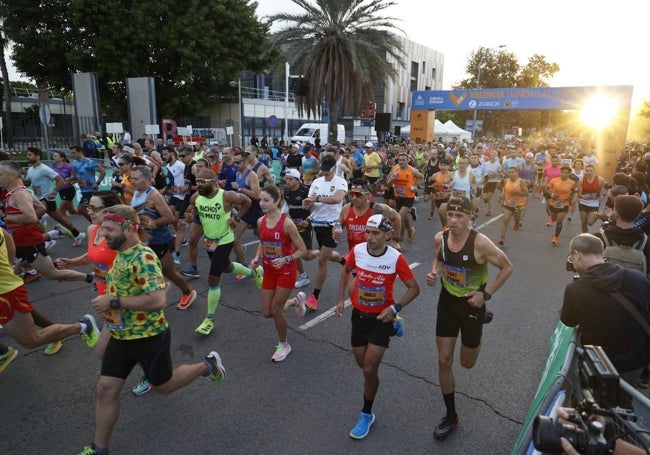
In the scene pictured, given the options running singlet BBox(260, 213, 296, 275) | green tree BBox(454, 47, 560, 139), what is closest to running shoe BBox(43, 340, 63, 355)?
running singlet BBox(260, 213, 296, 275)

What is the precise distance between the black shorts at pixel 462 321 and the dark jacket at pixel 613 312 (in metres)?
0.78

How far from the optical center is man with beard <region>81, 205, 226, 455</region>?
3.09m

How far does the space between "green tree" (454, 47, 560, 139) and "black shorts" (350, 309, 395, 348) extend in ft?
189

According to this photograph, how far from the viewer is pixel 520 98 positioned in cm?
2886

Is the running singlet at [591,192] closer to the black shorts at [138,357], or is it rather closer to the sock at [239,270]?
the sock at [239,270]

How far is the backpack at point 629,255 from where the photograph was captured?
4.18 metres

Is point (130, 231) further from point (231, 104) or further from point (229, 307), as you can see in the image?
point (231, 104)

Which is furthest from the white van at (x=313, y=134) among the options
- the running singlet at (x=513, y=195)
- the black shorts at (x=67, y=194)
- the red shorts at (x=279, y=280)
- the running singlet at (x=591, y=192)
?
the red shorts at (x=279, y=280)

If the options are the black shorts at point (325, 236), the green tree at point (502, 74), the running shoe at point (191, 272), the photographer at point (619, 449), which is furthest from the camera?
the green tree at point (502, 74)

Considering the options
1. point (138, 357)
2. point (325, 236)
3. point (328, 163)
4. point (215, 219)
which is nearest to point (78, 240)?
point (215, 219)

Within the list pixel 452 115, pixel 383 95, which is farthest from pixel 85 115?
pixel 452 115

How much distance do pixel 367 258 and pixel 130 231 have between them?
1932 millimetres

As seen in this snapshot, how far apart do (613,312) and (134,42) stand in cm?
2886

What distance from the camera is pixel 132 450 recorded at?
3.48 m
